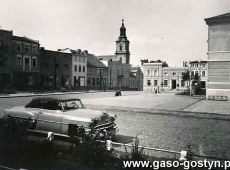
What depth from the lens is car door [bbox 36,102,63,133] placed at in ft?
30.0

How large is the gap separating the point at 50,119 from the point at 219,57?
25.4 metres

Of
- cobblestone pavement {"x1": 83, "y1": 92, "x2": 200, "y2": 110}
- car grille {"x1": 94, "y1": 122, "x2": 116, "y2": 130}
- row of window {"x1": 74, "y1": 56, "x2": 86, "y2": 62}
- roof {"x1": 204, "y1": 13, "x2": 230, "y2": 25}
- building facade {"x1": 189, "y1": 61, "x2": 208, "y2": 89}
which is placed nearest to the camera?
car grille {"x1": 94, "y1": 122, "x2": 116, "y2": 130}

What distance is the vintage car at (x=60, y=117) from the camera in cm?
894

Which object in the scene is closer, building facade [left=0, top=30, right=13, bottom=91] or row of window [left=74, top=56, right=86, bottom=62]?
building facade [left=0, top=30, right=13, bottom=91]

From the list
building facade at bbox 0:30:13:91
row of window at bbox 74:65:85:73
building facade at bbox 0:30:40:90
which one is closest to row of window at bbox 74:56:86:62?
row of window at bbox 74:65:85:73

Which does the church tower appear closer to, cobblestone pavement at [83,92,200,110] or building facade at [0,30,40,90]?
building facade at [0,30,40,90]

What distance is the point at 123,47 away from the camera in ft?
320

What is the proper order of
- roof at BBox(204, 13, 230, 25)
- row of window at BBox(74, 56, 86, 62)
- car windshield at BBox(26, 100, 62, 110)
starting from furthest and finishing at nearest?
row of window at BBox(74, 56, 86, 62)
roof at BBox(204, 13, 230, 25)
car windshield at BBox(26, 100, 62, 110)

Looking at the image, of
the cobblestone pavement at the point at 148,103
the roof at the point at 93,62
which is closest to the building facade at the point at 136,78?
the roof at the point at 93,62

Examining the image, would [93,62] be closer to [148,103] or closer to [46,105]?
[148,103]

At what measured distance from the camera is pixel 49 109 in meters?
9.62

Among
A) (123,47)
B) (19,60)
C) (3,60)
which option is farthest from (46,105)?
(123,47)

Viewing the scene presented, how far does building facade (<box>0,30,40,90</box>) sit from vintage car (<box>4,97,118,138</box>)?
36674mm

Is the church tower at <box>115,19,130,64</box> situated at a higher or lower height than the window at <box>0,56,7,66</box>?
higher
